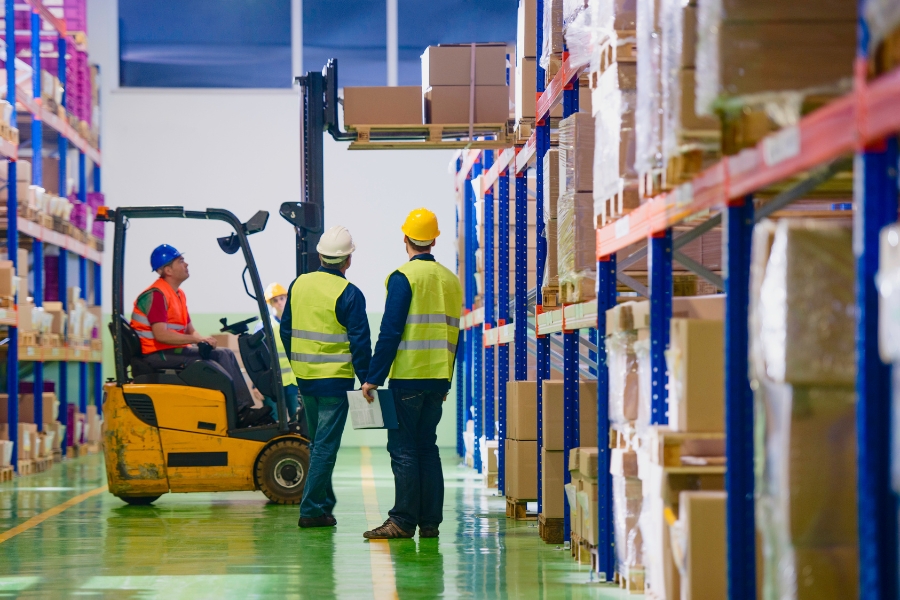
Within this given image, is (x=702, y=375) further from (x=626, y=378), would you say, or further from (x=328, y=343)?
(x=328, y=343)

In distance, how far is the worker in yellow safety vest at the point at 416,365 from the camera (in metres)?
7.32

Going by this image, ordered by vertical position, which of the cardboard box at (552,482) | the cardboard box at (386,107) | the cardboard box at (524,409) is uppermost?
the cardboard box at (386,107)

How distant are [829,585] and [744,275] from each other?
1.11m

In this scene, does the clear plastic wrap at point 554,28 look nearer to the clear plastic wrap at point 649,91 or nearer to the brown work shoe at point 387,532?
the clear plastic wrap at point 649,91

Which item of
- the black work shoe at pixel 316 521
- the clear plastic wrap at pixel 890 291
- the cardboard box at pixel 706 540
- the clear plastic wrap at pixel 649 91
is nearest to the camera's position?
the clear plastic wrap at pixel 890 291

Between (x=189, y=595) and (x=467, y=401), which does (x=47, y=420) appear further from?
(x=189, y=595)

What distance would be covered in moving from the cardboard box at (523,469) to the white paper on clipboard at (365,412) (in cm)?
134

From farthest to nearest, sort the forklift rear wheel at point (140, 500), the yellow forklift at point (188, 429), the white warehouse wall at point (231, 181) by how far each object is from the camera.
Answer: the white warehouse wall at point (231, 181) < the forklift rear wheel at point (140, 500) < the yellow forklift at point (188, 429)

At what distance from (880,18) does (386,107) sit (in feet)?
22.3

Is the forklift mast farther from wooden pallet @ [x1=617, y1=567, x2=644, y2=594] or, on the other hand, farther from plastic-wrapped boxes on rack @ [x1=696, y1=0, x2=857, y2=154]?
plastic-wrapped boxes on rack @ [x1=696, y1=0, x2=857, y2=154]

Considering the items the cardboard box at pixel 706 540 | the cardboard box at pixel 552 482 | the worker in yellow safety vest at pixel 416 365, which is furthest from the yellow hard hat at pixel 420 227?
the cardboard box at pixel 706 540

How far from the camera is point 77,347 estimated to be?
1566 cm

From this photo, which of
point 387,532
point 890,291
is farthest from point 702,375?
point 387,532

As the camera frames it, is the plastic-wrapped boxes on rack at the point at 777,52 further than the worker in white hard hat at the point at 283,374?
No
